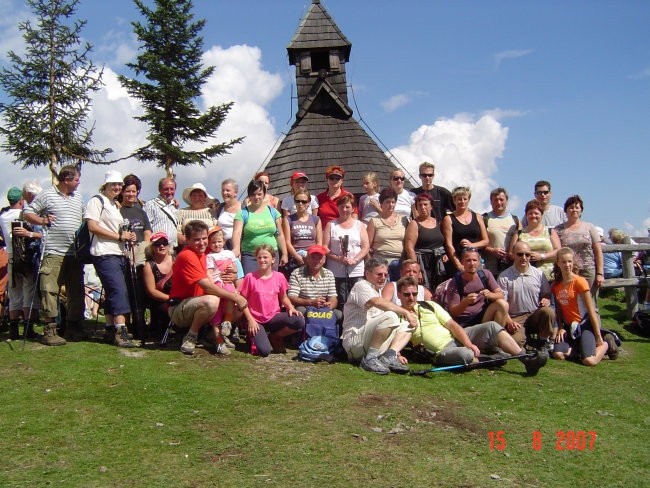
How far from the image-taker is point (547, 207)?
9.15 metres

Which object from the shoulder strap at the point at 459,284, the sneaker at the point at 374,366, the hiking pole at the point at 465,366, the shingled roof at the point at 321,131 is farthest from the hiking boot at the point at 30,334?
the shingled roof at the point at 321,131

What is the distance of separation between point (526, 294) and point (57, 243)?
5.99m

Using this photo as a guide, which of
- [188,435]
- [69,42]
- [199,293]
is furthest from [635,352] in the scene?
[69,42]

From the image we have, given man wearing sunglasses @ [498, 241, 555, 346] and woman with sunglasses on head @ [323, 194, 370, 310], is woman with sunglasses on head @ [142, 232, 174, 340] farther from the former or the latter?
man wearing sunglasses @ [498, 241, 555, 346]

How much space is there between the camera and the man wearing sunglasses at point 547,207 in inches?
357

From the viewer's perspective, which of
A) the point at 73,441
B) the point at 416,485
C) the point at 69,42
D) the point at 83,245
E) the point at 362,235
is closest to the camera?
the point at 416,485

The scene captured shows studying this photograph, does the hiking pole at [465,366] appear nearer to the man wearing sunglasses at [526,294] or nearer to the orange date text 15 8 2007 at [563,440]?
the man wearing sunglasses at [526,294]

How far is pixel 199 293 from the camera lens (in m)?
7.26

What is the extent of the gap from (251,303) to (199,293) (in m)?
0.68

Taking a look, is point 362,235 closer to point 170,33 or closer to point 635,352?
point 635,352

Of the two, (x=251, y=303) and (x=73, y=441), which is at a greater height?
(x=251, y=303)

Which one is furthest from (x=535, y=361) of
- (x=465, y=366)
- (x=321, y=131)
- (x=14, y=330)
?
(x=321, y=131)

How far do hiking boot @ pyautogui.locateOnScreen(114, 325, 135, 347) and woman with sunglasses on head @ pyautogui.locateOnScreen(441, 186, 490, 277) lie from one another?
14.1 ft

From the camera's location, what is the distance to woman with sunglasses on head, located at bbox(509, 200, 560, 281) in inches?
332
